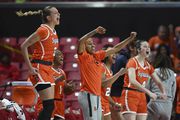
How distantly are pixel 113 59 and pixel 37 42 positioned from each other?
6.58 feet

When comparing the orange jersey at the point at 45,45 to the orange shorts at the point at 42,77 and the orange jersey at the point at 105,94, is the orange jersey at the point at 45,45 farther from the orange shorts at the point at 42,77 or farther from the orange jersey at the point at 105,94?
the orange jersey at the point at 105,94

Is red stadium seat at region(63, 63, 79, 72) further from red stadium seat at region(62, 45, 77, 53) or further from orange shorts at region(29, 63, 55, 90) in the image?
orange shorts at region(29, 63, 55, 90)

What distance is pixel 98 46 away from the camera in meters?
15.3

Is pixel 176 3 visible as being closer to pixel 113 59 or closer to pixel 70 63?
pixel 70 63

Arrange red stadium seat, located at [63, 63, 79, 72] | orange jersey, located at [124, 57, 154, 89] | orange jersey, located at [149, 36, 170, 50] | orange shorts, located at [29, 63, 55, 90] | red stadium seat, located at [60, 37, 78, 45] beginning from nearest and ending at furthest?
1. orange shorts, located at [29, 63, 55, 90]
2. orange jersey, located at [124, 57, 154, 89]
3. red stadium seat, located at [63, 63, 79, 72]
4. orange jersey, located at [149, 36, 170, 50]
5. red stadium seat, located at [60, 37, 78, 45]

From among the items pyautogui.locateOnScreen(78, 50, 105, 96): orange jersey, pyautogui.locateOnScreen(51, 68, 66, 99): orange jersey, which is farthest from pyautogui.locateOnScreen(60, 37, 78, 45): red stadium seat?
pyautogui.locateOnScreen(78, 50, 105, 96): orange jersey

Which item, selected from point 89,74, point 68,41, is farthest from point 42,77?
point 68,41

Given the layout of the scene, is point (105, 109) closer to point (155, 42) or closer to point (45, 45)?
point (45, 45)

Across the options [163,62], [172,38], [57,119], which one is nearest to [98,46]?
[172,38]

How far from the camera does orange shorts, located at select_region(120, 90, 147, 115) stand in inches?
400

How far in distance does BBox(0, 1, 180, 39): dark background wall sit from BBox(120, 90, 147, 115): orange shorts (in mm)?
6315

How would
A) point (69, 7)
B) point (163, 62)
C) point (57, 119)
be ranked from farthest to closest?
point (69, 7), point (163, 62), point (57, 119)

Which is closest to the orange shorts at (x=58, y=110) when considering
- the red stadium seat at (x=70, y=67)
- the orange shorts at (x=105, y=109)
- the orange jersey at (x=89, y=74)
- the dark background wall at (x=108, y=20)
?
the orange shorts at (x=105, y=109)

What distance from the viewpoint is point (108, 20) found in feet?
54.9
